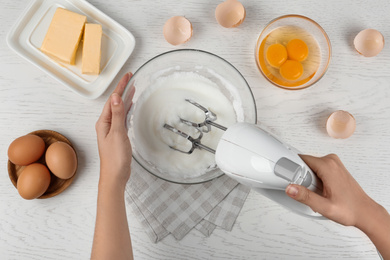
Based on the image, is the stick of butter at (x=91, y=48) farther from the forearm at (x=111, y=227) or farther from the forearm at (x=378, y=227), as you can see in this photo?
the forearm at (x=378, y=227)

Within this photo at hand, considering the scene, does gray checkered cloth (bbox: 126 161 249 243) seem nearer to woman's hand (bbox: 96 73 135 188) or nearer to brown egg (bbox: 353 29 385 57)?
woman's hand (bbox: 96 73 135 188)

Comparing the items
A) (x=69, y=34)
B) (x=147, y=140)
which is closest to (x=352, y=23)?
(x=147, y=140)

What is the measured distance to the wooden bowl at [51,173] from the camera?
0.93 m

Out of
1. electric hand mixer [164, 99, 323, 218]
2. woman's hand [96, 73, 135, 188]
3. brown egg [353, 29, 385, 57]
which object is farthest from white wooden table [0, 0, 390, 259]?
electric hand mixer [164, 99, 323, 218]

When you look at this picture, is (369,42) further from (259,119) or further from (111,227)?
(111,227)

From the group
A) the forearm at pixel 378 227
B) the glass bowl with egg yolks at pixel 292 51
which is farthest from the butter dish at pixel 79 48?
the forearm at pixel 378 227

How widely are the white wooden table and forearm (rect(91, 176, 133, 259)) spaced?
0.39 feet

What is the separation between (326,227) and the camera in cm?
95

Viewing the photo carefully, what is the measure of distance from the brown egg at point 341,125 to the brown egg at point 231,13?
370 millimetres

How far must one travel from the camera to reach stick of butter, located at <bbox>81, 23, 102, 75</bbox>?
3.19 ft

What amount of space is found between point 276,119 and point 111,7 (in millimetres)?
A: 570

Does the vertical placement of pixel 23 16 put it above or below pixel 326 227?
above

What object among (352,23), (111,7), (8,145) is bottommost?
(8,145)

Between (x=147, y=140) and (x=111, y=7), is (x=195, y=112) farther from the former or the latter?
(x=111, y=7)
